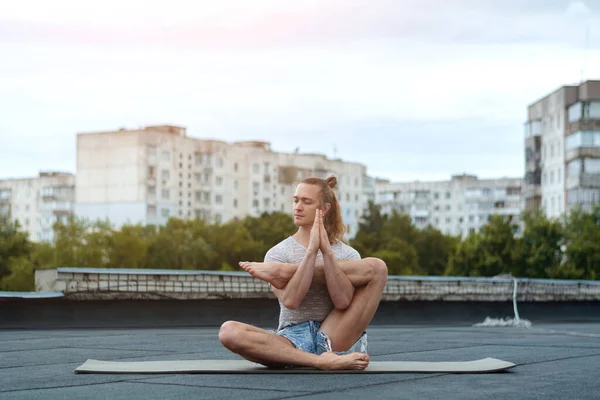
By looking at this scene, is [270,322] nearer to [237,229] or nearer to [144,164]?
[237,229]

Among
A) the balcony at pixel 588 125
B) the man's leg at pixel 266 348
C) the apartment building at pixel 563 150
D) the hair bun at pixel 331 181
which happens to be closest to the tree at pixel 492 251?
the apartment building at pixel 563 150

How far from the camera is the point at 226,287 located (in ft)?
68.6

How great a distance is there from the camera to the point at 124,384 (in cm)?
752

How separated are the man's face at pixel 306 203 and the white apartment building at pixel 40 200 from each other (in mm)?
148789

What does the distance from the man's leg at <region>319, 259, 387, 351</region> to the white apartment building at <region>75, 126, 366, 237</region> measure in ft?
364

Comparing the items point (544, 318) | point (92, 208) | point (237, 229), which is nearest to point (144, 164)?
point (92, 208)

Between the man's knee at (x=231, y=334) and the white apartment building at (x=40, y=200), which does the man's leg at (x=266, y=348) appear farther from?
the white apartment building at (x=40, y=200)

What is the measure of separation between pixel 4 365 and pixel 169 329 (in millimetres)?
9132

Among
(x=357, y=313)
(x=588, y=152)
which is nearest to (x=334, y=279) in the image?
(x=357, y=313)

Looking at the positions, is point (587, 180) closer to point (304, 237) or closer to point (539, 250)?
point (539, 250)

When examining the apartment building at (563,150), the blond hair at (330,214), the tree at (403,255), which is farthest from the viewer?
the tree at (403,255)

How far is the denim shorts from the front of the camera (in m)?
8.56

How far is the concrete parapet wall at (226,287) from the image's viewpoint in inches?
733

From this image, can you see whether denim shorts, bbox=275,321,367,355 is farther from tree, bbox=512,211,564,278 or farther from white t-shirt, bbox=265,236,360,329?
tree, bbox=512,211,564,278
